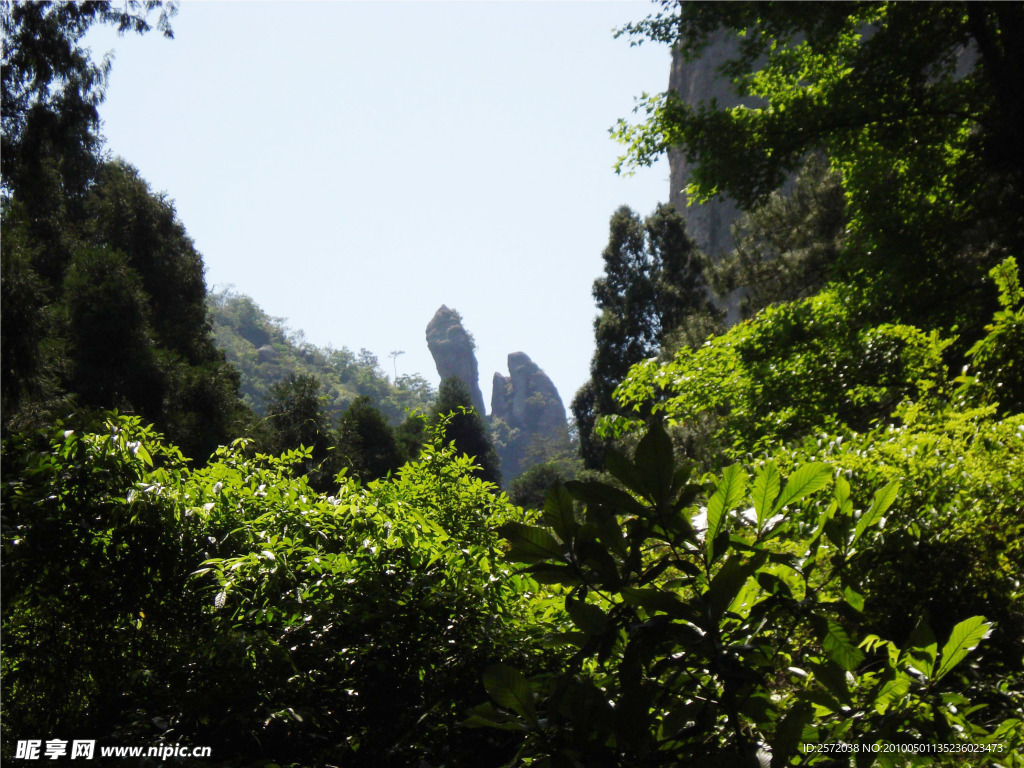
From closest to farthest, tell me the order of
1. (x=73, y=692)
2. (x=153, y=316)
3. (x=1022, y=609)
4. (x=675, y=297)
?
1. (x=73, y=692)
2. (x=1022, y=609)
3. (x=153, y=316)
4. (x=675, y=297)

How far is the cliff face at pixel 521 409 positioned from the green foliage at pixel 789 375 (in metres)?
82.4

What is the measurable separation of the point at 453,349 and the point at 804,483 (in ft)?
324

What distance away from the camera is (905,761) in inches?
36.6

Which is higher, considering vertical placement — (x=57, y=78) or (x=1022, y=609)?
(x=57, y=78)

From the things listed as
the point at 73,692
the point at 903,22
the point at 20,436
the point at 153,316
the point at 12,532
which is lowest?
the point at 73,692

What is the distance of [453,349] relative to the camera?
99188 mm

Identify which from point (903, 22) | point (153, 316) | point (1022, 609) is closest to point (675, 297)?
point (153, 316)

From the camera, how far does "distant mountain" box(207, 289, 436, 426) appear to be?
78.3m

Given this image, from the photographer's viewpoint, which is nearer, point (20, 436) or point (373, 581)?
point (373, 581)

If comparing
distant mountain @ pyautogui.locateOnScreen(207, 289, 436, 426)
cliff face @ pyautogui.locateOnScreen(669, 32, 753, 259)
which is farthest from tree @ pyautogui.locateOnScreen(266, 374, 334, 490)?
distant mountain @ pyautogui.locateOnScreen(207, 289, 436, 426)

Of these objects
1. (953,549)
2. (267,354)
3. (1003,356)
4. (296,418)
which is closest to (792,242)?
(296,418)

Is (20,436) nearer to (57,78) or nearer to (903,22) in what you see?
(903,22)

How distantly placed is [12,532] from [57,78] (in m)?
11.2

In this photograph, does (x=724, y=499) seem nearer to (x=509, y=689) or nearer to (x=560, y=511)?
(x=560, y=511)
